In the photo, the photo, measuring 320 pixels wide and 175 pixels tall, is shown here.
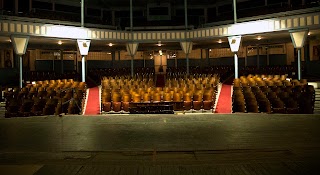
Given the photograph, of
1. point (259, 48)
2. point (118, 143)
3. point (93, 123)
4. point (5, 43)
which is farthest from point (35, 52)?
point (118, 143)

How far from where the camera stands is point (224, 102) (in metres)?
13.5

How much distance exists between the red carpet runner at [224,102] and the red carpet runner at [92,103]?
16.3 ft

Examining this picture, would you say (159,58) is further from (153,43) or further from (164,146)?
(164,146)

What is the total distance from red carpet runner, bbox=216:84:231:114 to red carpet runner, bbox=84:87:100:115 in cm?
497

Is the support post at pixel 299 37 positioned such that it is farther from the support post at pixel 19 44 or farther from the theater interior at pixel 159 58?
the support post at pixel 19 44

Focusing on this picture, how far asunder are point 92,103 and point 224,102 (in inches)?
227

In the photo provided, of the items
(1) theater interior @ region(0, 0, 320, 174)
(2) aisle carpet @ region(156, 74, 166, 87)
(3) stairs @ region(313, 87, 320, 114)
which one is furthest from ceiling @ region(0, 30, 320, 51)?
(3) stairs @ region(313, 87, 320, 114)

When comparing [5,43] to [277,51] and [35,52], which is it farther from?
[277,51]

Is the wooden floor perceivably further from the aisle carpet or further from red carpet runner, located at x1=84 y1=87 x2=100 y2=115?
the aisle carpet

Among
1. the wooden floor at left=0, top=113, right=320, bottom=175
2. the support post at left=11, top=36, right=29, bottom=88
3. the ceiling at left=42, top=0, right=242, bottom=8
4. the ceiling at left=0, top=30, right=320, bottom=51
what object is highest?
the ceiling at left=42, top=0, right=242, bottom=8

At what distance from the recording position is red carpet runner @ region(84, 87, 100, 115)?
12613 millimetres

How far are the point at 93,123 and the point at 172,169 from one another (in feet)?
12.4

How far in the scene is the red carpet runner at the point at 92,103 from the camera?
41.4 feet

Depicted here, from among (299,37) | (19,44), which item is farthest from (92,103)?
(299,37)
